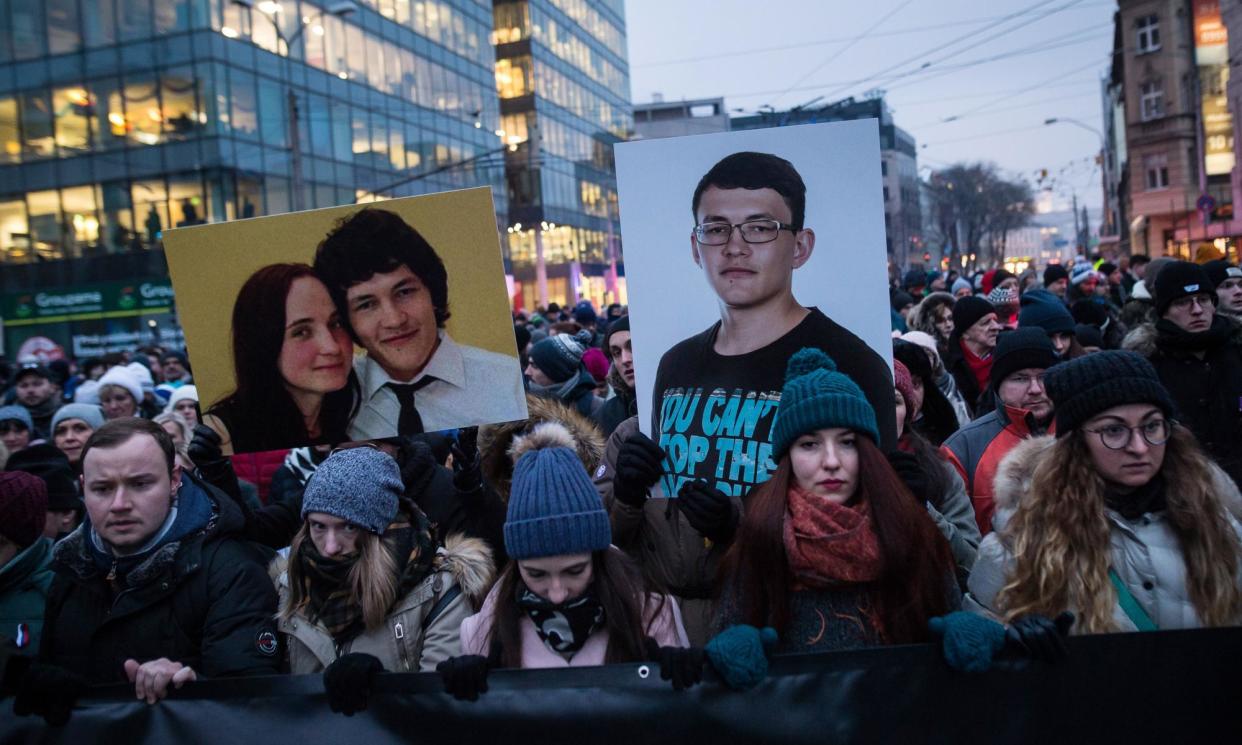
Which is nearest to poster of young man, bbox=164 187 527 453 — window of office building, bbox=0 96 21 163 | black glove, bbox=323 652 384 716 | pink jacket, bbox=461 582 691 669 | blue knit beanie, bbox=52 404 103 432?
pink jacket, bbox=461 582 691 669

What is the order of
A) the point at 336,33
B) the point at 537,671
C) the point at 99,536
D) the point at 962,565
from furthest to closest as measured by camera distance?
the point at 336,33
the point at 962,565
the point at 99,536
the point at 537,671

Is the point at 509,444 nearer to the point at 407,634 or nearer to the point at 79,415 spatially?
the point at 407,634

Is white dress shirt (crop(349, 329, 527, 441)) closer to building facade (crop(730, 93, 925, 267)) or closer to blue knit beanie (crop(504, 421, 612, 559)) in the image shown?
blue knit beanie (crop(504, 421, 612, 559))

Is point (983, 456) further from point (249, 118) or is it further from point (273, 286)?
point (249, 118)

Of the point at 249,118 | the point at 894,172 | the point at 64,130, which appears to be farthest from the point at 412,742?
the point at 894,172

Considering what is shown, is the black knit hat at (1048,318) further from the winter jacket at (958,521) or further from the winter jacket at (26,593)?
the winter jacket at (26,593)

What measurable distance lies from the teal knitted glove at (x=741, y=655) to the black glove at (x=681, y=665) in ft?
0.12

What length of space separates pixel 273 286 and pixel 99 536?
109 cm

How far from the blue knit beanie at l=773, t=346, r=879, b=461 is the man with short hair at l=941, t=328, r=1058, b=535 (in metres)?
1.86

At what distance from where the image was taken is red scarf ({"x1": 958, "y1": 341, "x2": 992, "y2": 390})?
636 centimetres

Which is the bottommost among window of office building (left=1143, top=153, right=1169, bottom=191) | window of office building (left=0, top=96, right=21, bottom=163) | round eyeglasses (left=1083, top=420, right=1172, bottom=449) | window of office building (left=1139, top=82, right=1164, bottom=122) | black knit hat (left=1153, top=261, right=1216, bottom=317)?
round eyeglasses (left=1083, top=420, right=1172, bottom=449)

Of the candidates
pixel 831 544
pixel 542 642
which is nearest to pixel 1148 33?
pixel 831 544

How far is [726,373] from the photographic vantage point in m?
3.20

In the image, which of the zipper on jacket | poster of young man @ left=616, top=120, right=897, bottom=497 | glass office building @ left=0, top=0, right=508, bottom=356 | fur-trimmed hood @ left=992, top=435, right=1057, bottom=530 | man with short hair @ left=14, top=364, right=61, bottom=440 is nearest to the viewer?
the zipper on jacket
